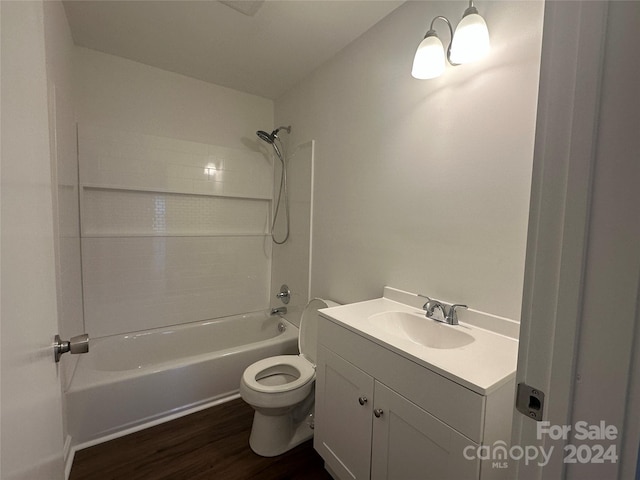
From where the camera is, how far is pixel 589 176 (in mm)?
402

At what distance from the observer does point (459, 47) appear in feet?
3.73

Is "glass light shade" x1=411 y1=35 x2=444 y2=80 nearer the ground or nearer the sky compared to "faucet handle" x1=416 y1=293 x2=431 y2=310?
nearer the sky

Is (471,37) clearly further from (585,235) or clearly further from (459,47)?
(585,235)

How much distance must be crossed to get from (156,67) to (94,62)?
39cm

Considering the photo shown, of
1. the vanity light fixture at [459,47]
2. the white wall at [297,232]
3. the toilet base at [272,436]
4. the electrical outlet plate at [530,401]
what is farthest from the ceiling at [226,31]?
the toilet base at [272,436]

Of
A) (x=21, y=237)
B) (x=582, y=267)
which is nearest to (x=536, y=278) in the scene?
(x=582, y=267)

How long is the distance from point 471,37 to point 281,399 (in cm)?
188

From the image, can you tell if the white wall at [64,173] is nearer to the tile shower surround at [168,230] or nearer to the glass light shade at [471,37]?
the tile shower surround at [168,230]

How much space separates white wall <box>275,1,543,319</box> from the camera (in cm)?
112

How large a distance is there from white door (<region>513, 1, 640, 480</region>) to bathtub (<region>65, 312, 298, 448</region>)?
1.96 m

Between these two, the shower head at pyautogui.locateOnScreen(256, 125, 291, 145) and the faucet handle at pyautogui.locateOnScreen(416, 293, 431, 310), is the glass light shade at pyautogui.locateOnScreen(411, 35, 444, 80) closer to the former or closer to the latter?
the faucet handle at pyautogui.locateOnScreen(416, 293, 431, 310)

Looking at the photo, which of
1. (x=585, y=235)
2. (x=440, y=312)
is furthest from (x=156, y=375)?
(x=585, y=235)

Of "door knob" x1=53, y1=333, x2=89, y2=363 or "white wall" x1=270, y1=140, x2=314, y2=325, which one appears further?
"white wall" x1=270, y1=140, x2=314, y2=325

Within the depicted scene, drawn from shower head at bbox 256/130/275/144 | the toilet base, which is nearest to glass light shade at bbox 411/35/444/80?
shower head at bbox 256/130/275/144
